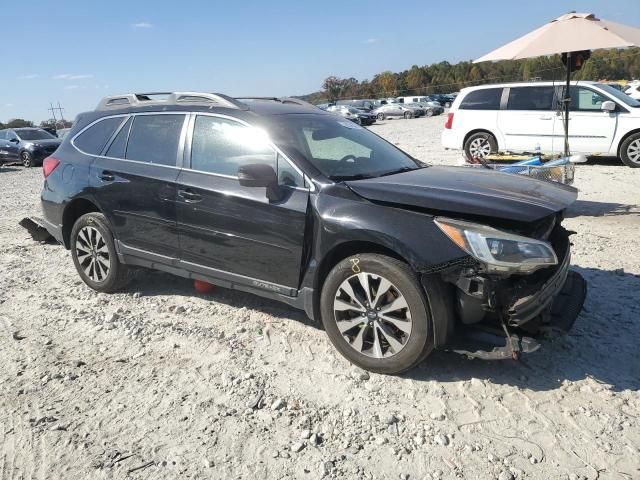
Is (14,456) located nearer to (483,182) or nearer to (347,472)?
(347,472)

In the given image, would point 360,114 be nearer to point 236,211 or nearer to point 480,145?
point 480,145

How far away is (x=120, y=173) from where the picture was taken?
468 cm

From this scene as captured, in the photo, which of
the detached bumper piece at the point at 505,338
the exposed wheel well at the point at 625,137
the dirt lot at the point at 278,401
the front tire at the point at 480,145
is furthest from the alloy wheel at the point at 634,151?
the detached bumper piece at the point at 505,338

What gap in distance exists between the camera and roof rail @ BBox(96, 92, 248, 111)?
4328mm

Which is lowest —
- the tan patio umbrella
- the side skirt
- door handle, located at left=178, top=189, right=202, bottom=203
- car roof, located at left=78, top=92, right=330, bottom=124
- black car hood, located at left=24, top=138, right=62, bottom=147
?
the side skirt

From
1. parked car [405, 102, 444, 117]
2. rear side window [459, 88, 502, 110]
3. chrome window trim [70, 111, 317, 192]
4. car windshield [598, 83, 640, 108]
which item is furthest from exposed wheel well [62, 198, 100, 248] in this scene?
parked car [405, 102, 444, 117]

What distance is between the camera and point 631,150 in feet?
36.5

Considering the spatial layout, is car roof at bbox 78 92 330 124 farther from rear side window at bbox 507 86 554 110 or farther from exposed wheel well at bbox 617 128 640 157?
exposed wheel well at bbox 617 128 640 157

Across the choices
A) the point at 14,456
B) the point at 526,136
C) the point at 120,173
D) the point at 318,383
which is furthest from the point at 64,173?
the point at 526,136

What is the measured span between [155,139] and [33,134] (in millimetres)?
20042

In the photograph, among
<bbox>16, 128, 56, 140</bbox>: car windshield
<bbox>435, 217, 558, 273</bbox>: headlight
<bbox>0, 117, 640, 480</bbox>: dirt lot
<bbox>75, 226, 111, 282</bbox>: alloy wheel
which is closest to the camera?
<bbox>0, 117, 640, 480</bbox>: dirt lot

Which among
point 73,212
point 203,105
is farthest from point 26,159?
point 203,105

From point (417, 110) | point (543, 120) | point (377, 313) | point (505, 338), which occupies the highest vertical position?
point (543, 120)

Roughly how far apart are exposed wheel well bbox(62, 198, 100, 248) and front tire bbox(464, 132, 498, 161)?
29.6ft
